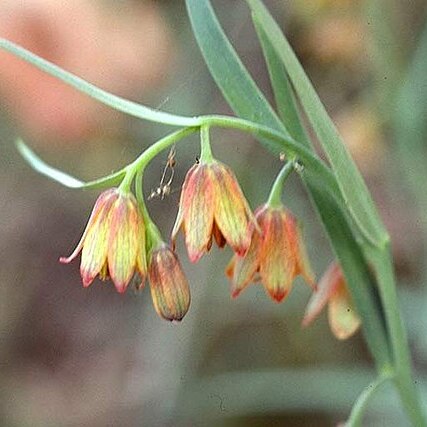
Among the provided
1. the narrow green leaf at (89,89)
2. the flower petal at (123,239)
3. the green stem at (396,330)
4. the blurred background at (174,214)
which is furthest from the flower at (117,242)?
the blurred background at (174,214)

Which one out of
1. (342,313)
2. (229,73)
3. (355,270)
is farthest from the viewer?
(342,313)

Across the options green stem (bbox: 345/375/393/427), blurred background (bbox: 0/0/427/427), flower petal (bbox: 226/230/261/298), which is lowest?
green stem (bbox: 345/375/393/427)

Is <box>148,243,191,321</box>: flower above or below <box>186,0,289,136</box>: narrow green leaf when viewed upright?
below

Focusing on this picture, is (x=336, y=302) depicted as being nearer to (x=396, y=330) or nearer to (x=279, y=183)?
(x=396, y=330)

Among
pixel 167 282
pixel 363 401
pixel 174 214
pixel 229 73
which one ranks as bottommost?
pixel 363 401

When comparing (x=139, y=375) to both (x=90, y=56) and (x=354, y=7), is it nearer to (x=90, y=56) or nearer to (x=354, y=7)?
(x=90, y=56)

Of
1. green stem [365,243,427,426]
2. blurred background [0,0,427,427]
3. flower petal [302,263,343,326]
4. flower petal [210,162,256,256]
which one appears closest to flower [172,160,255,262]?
flower petal [210,162,256,256]

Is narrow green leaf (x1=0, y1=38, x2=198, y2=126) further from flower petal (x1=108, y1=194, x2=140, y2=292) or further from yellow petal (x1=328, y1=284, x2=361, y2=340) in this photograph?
yellow petal (x1=328, y1=284, x2=361, y2=340)

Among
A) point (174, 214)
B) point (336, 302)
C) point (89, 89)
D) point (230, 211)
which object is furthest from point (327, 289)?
point (174, 214)
